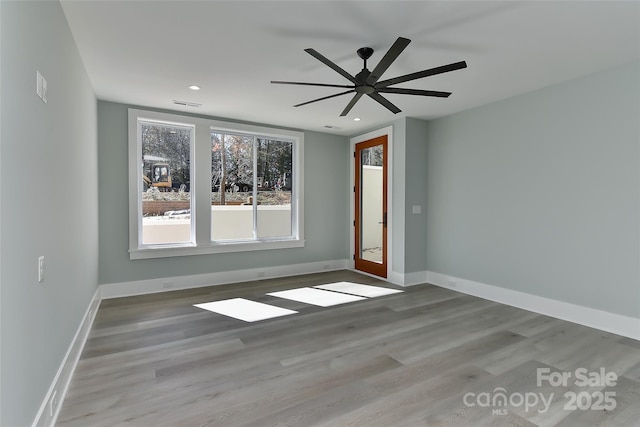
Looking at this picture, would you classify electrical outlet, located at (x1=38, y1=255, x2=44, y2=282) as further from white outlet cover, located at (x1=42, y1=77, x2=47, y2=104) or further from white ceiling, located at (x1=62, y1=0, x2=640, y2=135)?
white ceiling, located at (x1=62, y1=0, x2=640, y2=135)

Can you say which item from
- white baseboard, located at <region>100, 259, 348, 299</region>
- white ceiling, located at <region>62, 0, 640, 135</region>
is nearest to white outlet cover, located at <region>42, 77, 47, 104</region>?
white ceiling, located at <region>62, 0, 640, 135</region>

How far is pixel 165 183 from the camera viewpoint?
4.86 m

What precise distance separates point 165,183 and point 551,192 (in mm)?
5160

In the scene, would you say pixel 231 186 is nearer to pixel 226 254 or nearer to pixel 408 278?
pixel 226 254

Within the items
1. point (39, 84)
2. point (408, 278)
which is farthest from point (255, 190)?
point (39, 84)

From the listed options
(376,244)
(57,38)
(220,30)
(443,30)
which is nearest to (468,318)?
(376,244)

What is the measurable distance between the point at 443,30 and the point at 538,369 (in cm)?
280

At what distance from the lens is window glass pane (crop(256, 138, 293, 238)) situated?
224 inches

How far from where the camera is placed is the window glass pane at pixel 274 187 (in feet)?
18.6

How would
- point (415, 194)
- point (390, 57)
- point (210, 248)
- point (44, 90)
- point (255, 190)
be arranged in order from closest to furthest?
point (44, 90), point (390, 57), point (210, 248), point (415, 194), point (255, 190)

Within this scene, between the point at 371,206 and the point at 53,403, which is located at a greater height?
the point at 371,206

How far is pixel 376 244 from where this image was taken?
5785mm

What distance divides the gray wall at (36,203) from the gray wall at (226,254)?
1.67m

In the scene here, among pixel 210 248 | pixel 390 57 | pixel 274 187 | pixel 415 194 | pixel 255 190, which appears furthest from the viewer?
pixel 274 187
